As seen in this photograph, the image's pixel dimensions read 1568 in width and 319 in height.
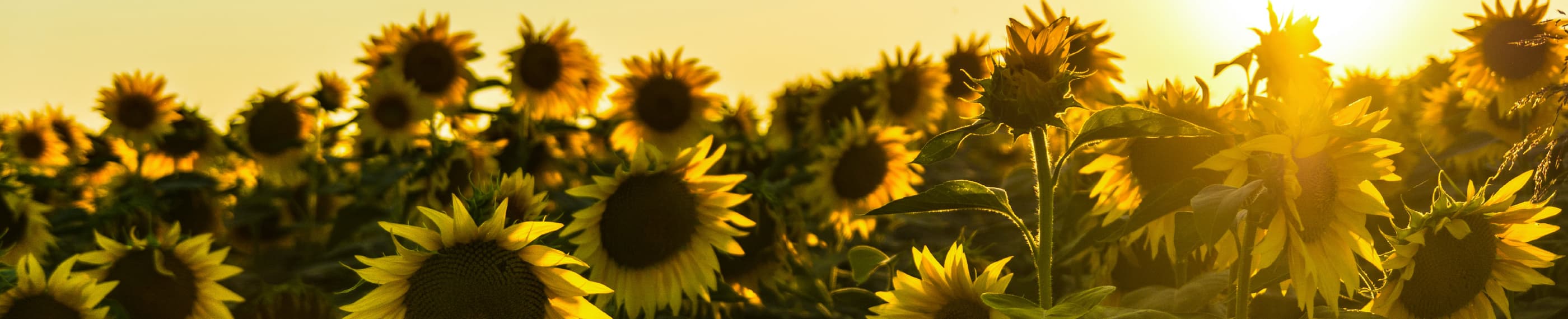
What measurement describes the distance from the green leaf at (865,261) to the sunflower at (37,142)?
680 cm

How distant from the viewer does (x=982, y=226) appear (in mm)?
3975

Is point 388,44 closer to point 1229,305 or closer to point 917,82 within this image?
point 917,82

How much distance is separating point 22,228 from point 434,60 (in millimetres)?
1699

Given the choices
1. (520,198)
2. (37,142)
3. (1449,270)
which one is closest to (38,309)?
(520,198)

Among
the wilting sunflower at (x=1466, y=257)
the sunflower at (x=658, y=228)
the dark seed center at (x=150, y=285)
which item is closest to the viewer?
the wilting sunflower at (x=1466, y=257)

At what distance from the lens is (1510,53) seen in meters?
3.76

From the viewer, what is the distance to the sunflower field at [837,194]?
1.58m

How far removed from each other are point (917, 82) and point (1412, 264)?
3900 millimetres

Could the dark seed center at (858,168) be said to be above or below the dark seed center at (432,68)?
below

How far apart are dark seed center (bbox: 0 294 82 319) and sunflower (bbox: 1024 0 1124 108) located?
2.60m

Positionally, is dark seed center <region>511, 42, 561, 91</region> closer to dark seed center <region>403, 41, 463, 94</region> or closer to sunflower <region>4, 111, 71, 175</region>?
dark seed center <region>403, 41, 463, 94</region>

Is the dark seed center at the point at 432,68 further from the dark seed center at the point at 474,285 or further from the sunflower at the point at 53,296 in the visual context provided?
the dark seed center at the point at 474,285

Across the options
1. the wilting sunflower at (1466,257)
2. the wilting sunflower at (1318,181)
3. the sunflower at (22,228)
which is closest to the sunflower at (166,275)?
the sunflower at (22,228)

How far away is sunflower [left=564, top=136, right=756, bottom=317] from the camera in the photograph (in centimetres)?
281
